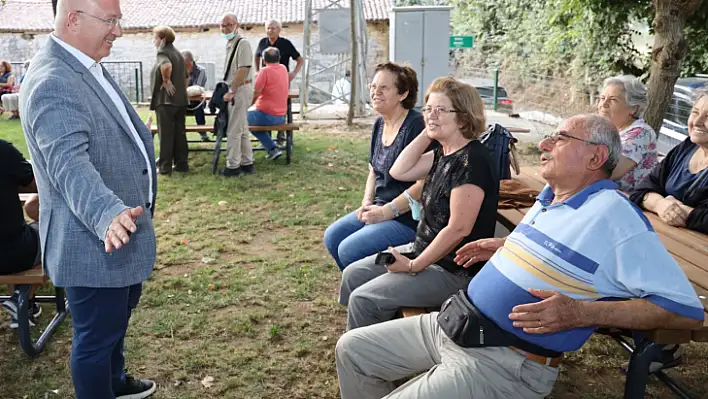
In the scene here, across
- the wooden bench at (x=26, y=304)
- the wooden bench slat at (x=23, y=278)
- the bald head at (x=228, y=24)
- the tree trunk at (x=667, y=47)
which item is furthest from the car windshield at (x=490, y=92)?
the wooden bench slat at (x=23, y=278)

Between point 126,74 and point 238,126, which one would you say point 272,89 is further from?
point 126,74

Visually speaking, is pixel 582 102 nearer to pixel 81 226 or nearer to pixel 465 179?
pixel 465 179

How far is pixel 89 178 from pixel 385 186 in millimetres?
2058

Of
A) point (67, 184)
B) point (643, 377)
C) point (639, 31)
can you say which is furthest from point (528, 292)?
point (639, 31)

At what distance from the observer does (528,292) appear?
2225 millimetres

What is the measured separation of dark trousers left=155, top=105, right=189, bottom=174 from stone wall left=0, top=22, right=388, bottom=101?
14.0 metres

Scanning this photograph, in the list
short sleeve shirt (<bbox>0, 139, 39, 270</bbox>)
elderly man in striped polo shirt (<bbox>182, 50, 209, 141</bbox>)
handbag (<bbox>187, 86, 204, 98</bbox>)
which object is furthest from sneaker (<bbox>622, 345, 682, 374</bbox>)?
handbag (<bbox>187, 86, 204, 98</bbox>)

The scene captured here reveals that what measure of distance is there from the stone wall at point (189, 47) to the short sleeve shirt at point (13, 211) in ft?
62.0

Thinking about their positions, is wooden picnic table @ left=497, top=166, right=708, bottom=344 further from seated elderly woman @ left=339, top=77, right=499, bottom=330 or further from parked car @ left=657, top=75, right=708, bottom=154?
A: parked car @ left=657, top=75, right=708, bottom=154

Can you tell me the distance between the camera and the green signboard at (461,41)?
1447 centimetres

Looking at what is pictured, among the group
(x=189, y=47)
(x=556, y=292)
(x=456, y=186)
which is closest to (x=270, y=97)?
(x=456, y=186)

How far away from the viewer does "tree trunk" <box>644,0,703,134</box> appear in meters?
5.86

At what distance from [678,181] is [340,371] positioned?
7.37 ft

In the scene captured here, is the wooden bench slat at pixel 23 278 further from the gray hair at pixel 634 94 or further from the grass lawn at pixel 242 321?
the gray hair at pixel 634 94
